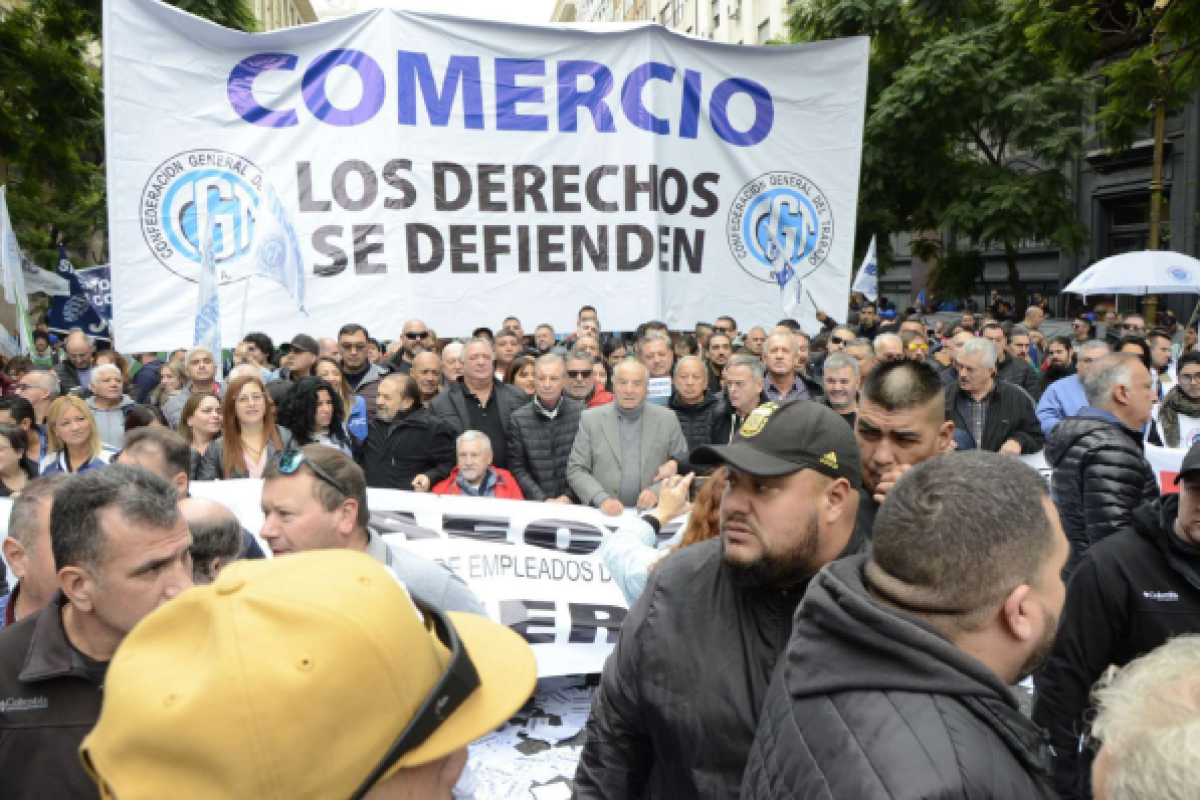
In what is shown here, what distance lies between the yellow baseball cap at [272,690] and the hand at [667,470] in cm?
422

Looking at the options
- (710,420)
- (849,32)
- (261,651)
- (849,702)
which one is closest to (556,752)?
(710,420)

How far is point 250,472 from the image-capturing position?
5371 mm

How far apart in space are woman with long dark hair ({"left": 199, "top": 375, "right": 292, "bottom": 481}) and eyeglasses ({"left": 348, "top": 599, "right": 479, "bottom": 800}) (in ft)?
14.5

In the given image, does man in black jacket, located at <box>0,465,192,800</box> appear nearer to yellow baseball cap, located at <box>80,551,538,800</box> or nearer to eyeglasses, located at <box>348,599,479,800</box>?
yellow baseball cap, located at <box>80,551,538,800</box>

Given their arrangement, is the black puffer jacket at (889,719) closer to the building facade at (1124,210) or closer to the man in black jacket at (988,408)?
the man in black jacket at (988,408)

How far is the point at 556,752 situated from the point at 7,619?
7.81 feet

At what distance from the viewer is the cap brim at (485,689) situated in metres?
1.20

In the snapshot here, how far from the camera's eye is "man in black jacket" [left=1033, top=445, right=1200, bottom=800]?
2.72 m

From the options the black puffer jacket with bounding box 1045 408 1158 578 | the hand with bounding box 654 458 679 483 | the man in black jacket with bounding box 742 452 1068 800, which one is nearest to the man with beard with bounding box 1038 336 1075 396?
the hand with bounding box 654 458 679 483

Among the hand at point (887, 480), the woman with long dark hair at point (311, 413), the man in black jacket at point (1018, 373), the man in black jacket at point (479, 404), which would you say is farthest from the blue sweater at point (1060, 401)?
the woman with long dark hair at point (311, 413)

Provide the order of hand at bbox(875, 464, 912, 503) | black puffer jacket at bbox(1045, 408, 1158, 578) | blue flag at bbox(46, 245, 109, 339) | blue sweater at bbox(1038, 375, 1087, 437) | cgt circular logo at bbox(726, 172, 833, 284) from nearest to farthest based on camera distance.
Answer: hand at bbox(875, 464, 912, 503) → black puffer jacket at bbox(1045, 408, 1158, 578) → blue sweater at bbox(1038, 375, 1087, 437) → cgt circular logo at bbox(726, 172, 833, 284) → blue flag at bbox(46, 245, 109, 339)

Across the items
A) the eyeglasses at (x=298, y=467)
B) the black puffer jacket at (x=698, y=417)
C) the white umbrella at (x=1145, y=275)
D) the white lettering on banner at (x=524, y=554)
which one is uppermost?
the white umbrella at (x=1145, y=275)

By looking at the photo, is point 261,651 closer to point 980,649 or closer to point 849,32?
point 980,649

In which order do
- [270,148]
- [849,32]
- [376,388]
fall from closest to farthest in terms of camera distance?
[376,388], [270,148], [849,32]
